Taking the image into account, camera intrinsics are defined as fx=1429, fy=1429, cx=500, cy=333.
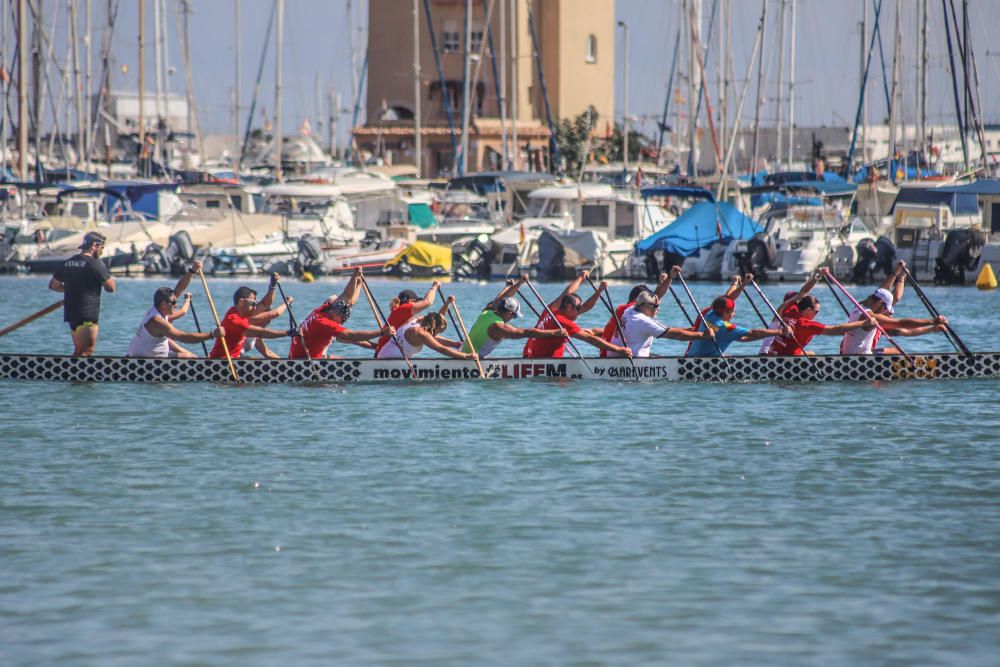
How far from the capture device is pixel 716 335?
1998cm

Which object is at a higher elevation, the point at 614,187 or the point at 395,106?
the point at 395,106

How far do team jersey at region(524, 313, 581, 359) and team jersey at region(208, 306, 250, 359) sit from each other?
12.9 feet

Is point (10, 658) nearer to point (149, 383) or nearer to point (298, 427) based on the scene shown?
point (298, 427)

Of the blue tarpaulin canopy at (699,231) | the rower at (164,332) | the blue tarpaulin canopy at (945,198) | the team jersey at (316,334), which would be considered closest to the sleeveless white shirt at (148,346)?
the rower at (164,332)

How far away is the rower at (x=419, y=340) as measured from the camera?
1934cm

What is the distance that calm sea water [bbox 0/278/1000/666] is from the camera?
363 inches

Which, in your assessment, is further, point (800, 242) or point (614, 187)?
point (614, 187)

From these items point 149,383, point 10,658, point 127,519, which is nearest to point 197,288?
point 149,383

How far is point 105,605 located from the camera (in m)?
9.84

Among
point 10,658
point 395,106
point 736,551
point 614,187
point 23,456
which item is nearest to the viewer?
point 10,658

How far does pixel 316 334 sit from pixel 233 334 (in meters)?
1.14

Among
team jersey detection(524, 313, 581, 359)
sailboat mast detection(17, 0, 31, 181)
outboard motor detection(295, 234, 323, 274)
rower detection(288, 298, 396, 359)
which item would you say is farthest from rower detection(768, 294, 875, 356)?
sailboat mast detection(17, 0, 31, 181)

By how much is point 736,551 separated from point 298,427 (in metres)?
7.37

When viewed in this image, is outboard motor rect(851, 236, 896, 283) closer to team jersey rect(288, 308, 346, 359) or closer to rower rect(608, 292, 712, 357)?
rower rect(608, 292, 712, 357)
